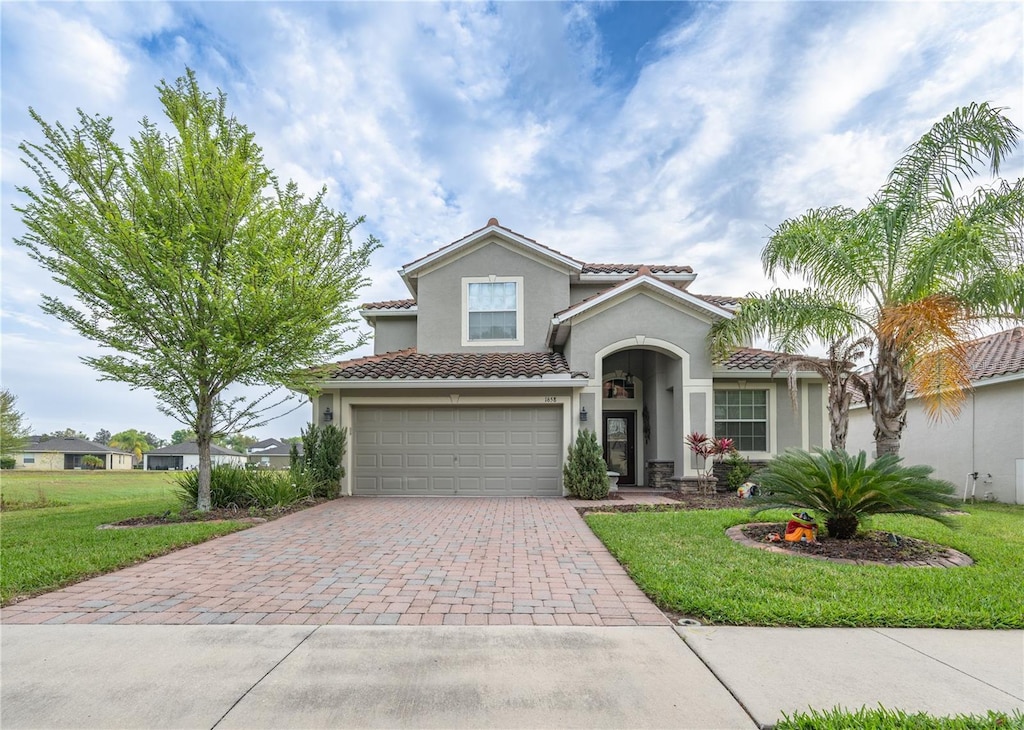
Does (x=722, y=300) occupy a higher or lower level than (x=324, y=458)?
higher

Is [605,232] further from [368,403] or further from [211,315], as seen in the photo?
[211,315]

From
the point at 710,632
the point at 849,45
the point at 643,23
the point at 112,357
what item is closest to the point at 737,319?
the point at 849,45

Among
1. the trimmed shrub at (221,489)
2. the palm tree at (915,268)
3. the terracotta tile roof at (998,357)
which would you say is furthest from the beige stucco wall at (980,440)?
the trimmed shrub at (221,489)

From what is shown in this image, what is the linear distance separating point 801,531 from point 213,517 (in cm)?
988

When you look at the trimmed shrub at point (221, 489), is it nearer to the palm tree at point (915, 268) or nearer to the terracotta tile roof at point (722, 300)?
the palm tree at point (915, 268)

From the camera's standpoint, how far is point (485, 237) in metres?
15.3

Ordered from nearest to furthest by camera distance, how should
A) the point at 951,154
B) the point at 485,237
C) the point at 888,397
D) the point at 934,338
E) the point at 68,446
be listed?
the point at 934,338, the point at 951,154, the point at 888,397, the point at 485,237, the point at 68,446

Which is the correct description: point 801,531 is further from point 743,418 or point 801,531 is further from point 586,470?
point 743,418

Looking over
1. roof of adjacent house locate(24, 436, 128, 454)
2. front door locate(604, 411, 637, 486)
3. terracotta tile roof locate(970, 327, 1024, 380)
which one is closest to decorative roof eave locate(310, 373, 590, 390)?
front door locate(604, 411, 637, 486)

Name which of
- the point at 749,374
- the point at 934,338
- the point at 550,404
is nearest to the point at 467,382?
the point at 550,404

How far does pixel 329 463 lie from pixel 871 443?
1872 centimetres

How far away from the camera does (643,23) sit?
37.0 ft

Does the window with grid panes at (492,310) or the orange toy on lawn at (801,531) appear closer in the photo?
the orange toy on lawn at (801,531)

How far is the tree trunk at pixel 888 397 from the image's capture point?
9688 mm
